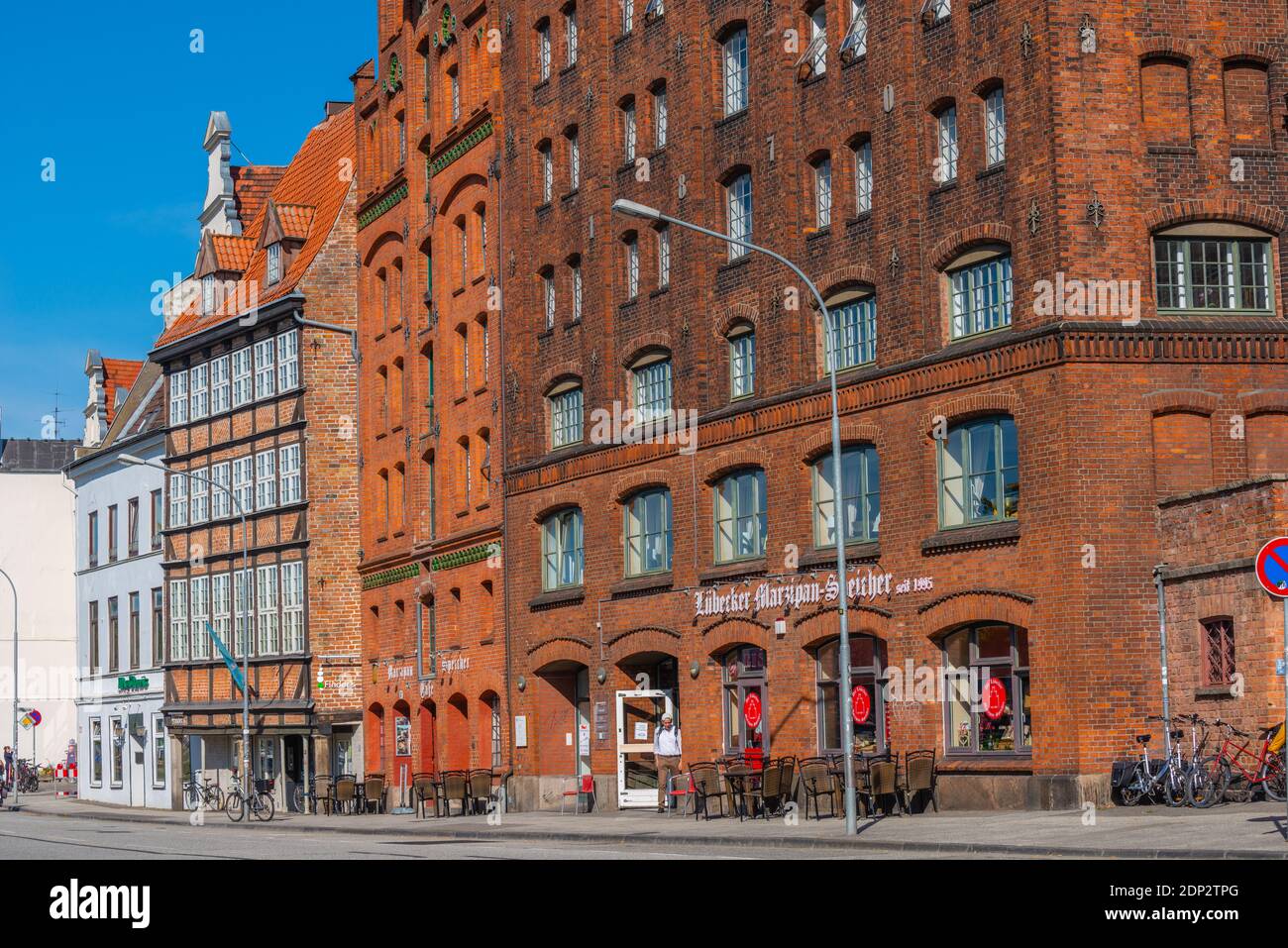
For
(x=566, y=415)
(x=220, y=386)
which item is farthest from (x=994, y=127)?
(x=220, y=386)

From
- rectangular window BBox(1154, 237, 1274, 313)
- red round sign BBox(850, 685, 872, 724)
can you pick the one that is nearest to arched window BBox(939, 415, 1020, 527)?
rectangular window BBox(1154, 237, 1274, 313)

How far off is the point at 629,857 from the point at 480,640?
22731mm

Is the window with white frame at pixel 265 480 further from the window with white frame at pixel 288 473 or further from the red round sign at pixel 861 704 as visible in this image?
the red round sign at pixel 861 704

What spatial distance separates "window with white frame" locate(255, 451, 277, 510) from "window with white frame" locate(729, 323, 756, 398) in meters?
22.9

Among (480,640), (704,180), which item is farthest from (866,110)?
(480,640)

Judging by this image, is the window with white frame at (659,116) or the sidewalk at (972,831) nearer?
the sidewalk at (972,831)

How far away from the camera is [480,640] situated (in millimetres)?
49531

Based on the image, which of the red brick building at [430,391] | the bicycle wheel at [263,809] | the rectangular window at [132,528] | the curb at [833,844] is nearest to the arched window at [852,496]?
the curb at [833,844]

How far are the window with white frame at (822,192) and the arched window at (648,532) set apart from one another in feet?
23.4

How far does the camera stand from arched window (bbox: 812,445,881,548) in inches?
1423

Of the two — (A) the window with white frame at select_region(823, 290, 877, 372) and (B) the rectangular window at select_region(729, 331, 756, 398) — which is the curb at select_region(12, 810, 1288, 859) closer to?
(A) the window with white frame at select_region(823, 290, 877, 372)

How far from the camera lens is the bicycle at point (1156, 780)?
29.5 m

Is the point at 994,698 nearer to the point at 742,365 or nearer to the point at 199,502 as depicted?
the point at 742,365

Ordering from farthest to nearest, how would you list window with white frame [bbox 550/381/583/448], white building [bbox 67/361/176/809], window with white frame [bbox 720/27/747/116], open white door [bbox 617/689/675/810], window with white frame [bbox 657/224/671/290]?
white building [bbox 67/361/176/809] → window with white frame [bbox 550/381/583/448] → open white door [bbox 617/689/675/810] → window with white frame [bbox 657/224/671/290] → window with white frame [bbox 720/27/747/116]
